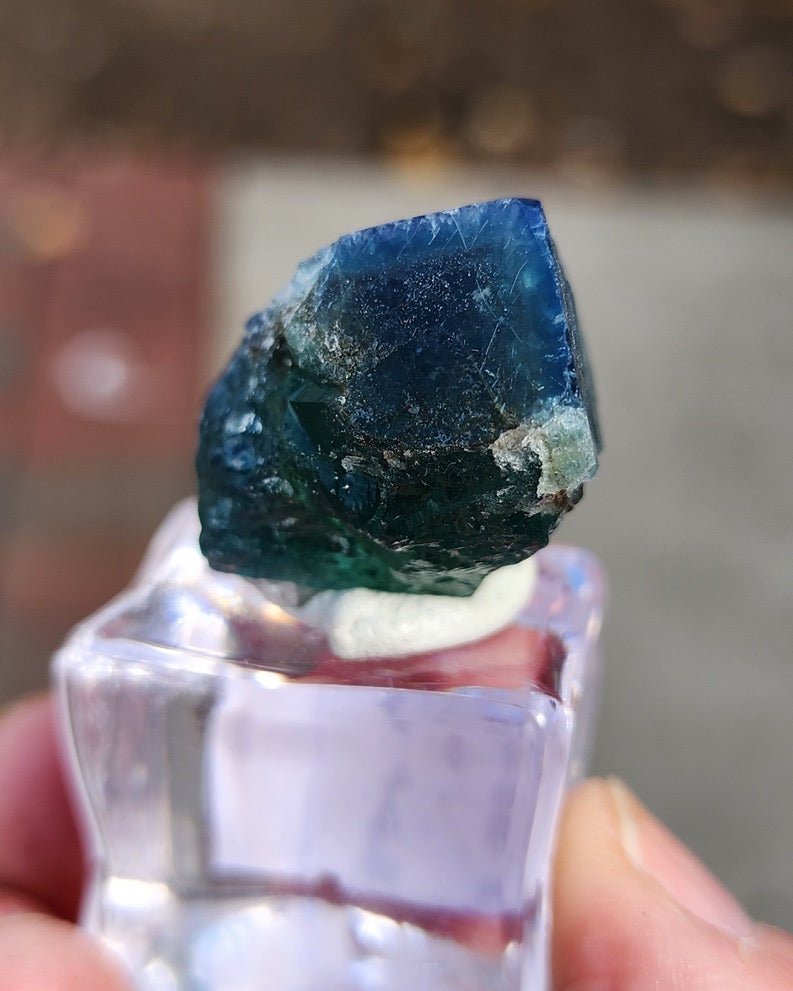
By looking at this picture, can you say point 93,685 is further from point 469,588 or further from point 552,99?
point 552,99

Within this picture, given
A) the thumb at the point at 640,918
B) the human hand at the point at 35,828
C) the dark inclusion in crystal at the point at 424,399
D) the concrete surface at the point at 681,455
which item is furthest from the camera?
the concrete surface at the point at 681,455

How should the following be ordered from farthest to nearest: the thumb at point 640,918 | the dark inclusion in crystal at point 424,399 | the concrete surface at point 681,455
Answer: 1. the concrete surface at point 681,455
2. the thumb at point 640,918
3. the dark inclusion in crystal at point 424,399

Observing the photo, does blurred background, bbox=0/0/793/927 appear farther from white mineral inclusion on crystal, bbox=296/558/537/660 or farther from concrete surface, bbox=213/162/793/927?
white mineral inclusion on crystal, bbox=296/558/537/660

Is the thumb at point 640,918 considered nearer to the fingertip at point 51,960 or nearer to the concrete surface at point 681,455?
the fingertip at point 51,960

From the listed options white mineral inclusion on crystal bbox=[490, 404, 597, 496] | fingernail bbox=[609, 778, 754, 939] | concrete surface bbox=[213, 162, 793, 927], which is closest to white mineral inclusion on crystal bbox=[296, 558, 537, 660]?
white mineral inclusion on crystal bbox=[490, 404, 597, 496]

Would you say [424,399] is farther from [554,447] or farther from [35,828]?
[35,828]

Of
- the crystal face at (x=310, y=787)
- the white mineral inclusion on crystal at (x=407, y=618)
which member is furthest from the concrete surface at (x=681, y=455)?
the white mineral inclusion on crystal at (x=407, y=618)

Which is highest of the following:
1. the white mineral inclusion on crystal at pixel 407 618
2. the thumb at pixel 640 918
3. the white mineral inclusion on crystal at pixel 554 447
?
the white mineral inclusion on crystal at pixel 554 447
